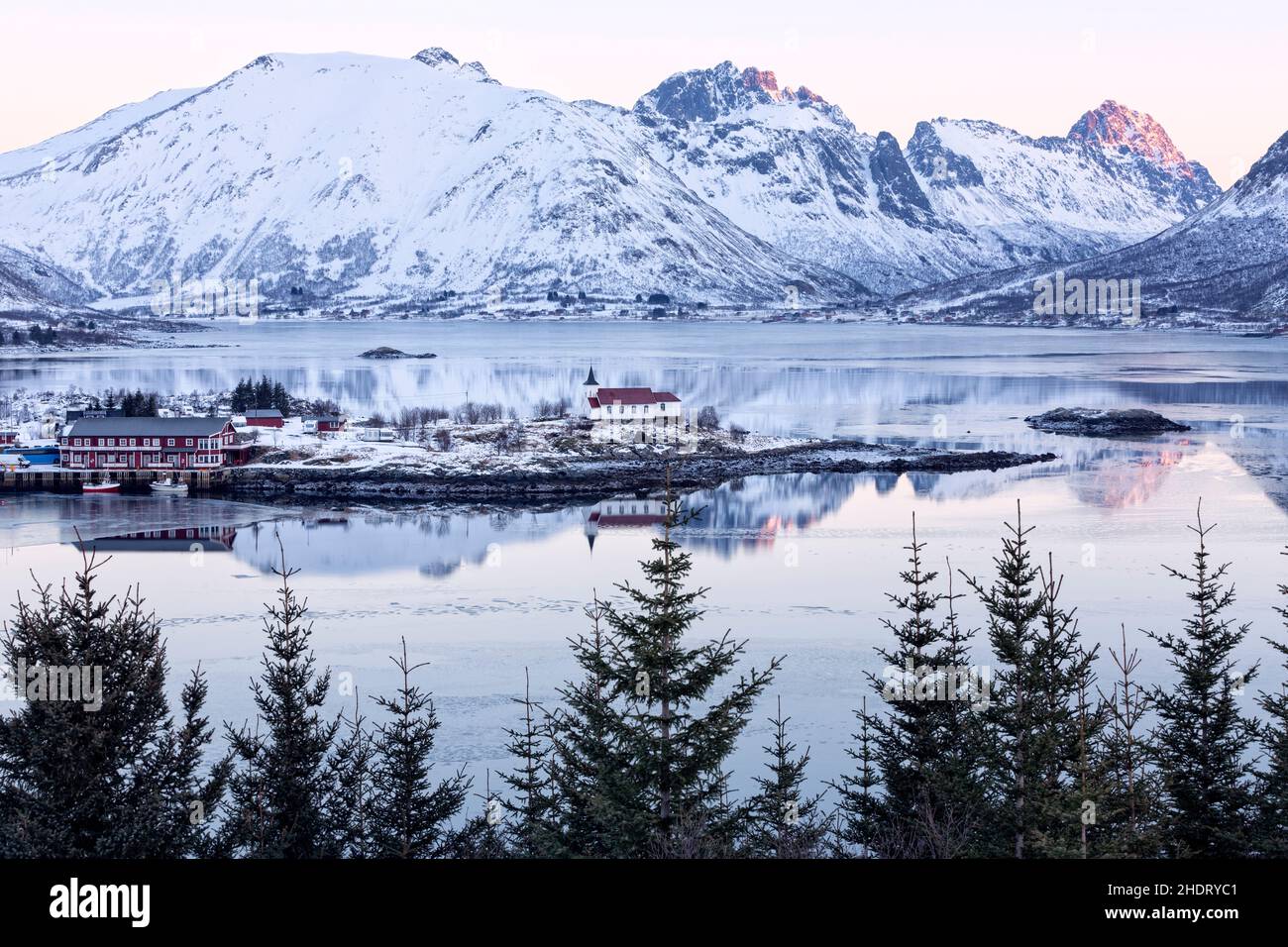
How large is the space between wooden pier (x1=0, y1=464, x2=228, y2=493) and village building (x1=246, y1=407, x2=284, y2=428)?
12238 millimetres

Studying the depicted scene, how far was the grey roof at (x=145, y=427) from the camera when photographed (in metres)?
65.8

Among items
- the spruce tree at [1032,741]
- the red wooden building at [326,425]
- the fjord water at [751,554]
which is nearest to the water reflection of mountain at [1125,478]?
the fjord water at [751,554]

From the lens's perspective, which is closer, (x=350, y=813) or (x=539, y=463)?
(x=350, y=813)

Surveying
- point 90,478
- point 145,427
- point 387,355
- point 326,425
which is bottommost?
point 90,478

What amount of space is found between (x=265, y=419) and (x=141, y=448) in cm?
1228

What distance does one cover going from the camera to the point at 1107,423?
8450cm

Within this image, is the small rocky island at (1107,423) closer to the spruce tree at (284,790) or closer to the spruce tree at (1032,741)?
the spruce tree at (1032,741)

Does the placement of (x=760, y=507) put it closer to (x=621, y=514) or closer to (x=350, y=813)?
(x=621, y=514)

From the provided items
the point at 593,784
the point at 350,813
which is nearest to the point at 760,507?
the point at 350,813

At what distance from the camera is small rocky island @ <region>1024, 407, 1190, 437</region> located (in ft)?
271

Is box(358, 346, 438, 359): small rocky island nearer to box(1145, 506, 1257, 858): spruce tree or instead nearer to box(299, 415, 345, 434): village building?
box(299, 415, 345, 434): village building

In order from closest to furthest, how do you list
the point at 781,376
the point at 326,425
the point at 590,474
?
the point at 590,474
the point at 326,425
the point at 781,376
